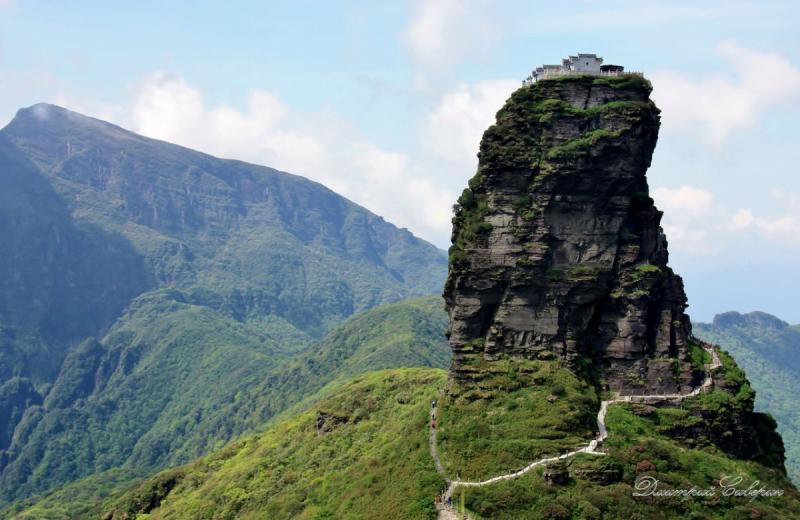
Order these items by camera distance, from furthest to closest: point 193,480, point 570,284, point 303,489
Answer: point 193,480 < point 303,489 < point 570,284

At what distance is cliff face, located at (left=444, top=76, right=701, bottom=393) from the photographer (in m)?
60.3

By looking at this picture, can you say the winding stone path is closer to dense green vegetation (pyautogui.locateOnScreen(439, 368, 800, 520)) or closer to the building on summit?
dense green vegetation (pyautogui.locateOnScreen(439, 368, 800, 520))

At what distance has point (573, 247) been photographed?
61.0 metres

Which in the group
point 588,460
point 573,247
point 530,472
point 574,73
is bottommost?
point 530,472

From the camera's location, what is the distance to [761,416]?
65.7 m

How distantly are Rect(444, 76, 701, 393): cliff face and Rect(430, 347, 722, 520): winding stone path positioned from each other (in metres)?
0.93

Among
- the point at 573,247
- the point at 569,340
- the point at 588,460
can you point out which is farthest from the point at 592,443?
the point at 573,247

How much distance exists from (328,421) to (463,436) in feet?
131

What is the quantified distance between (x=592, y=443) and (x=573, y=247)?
15.2 meters

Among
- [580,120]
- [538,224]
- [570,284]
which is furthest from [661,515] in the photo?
[580,120]

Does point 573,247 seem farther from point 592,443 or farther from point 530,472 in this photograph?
point 530,472

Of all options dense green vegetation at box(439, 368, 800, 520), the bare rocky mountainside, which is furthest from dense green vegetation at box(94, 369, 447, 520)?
dense green vegetation at box(439, 368, 800, 520)

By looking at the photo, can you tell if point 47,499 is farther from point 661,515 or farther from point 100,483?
point 661,515

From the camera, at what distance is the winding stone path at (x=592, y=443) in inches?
2026
